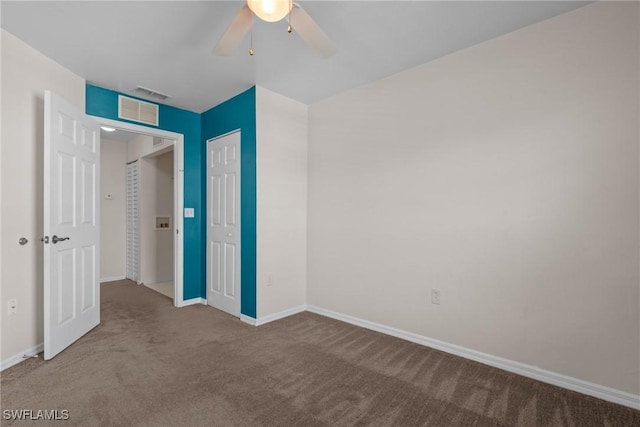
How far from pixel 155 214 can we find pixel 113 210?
2.79ft

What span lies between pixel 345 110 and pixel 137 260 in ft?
14.2

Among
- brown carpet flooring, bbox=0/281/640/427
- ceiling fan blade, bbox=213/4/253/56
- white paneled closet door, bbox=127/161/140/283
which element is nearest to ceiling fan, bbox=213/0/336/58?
ceiling fan blade, bbox=213/4/253/56

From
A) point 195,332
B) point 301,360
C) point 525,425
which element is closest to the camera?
point 525,425

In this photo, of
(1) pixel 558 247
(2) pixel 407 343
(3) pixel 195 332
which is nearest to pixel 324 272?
(2) pixel 407 343

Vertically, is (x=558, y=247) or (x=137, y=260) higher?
(x=558, y=247)

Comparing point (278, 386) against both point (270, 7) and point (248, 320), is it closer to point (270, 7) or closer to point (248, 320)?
point (248, 320)

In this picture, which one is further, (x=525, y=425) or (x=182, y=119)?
(x=182, y=119)

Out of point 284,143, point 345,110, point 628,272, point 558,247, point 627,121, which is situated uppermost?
point 345,110

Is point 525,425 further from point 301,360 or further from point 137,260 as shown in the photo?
point 137,260

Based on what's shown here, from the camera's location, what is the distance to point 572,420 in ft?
5.75

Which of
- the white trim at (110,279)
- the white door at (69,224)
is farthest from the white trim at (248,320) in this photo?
the white trim at (110,279)

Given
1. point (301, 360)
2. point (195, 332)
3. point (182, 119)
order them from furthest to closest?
1. point (182, 119)
2. point (195, 332)
3. point (301, 360)

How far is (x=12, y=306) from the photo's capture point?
2383 millimetres

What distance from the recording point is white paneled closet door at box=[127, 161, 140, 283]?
17.3 feet
